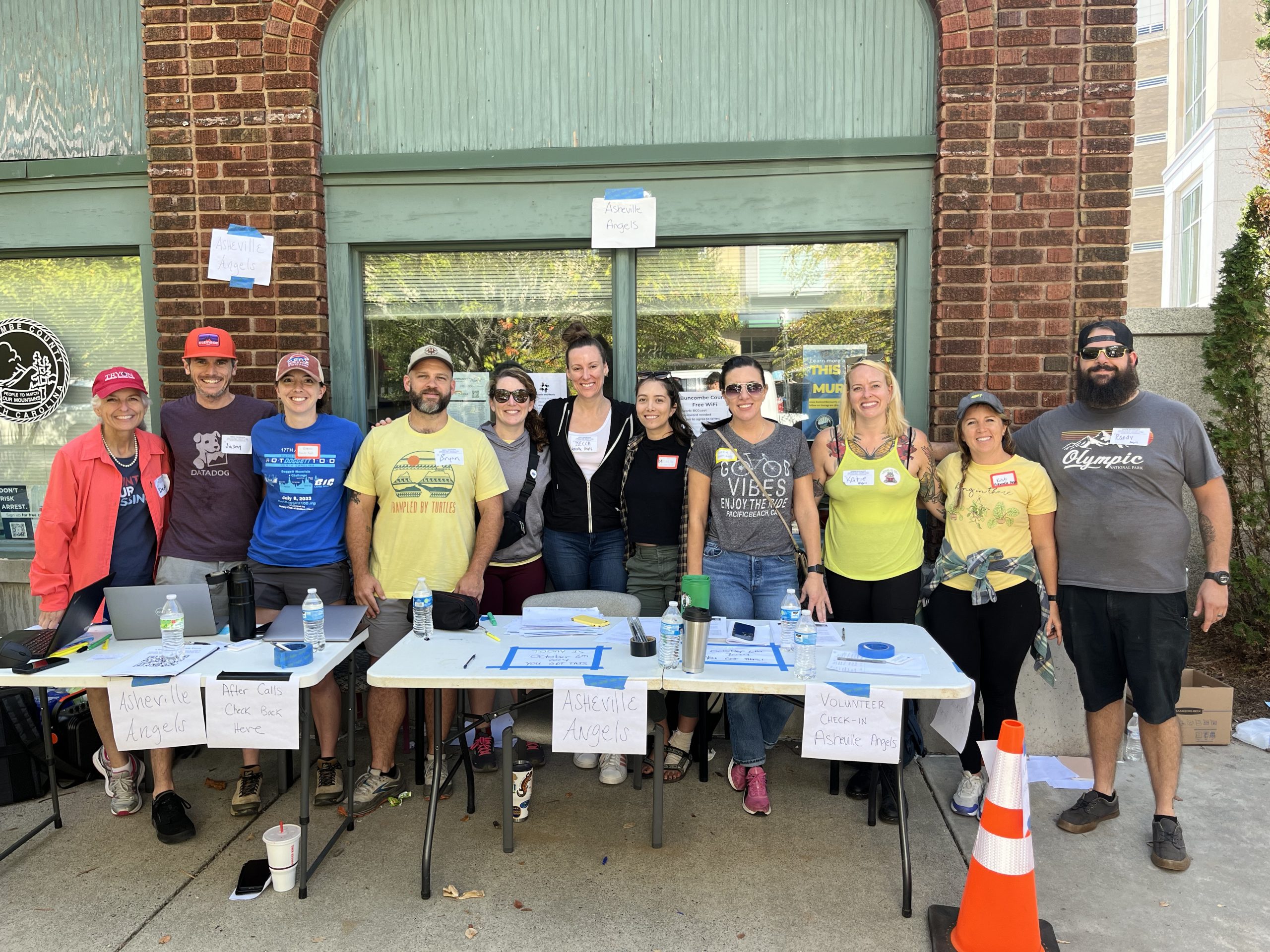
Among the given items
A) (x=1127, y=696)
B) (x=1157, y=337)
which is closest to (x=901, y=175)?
(x=1157, y=337)

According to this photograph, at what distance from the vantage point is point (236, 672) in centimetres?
292

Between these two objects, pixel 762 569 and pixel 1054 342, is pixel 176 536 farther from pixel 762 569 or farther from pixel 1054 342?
pixel 1054 342

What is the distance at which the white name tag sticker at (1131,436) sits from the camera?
3340 mm

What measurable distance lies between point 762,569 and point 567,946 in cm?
175

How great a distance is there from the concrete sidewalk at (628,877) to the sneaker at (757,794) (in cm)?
5

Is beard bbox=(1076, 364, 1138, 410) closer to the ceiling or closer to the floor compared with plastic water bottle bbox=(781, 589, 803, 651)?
closer to the ceiling

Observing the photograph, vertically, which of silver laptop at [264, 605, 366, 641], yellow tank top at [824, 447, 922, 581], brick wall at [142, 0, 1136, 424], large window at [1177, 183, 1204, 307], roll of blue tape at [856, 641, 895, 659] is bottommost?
roll of blue tape at [856, 641, 895, 659]

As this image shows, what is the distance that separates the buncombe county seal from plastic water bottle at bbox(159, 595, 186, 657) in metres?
2.90

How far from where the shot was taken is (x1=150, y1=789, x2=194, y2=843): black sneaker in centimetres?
337

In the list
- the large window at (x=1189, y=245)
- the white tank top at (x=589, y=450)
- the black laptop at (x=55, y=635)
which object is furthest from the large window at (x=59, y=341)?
the large window at (x=1189, y=245)

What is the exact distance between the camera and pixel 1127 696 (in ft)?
14.4

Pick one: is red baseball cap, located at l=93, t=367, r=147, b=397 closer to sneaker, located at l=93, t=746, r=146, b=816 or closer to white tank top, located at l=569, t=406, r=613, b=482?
sneaker, located at l=93, t=746, r=146, b=816

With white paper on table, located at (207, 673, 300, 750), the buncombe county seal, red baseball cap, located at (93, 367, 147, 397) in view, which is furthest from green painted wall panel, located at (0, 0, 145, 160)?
white paper on table, located at (207, 673, 300, 750)

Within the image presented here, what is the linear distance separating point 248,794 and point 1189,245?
88.6ft
